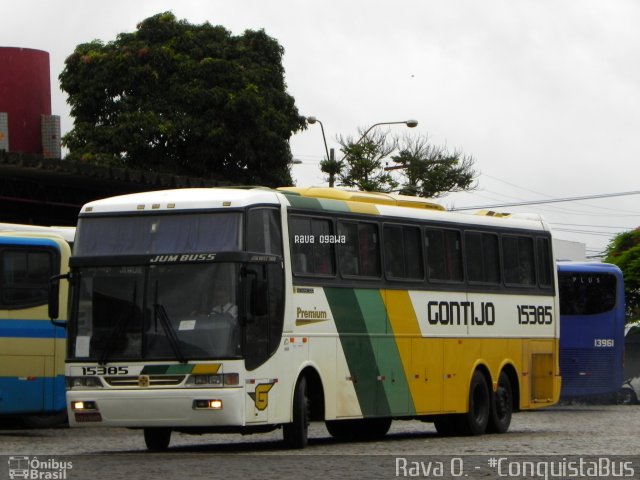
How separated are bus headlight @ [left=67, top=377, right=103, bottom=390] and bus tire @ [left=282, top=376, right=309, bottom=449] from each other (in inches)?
91.0

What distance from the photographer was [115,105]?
52312 millimetres

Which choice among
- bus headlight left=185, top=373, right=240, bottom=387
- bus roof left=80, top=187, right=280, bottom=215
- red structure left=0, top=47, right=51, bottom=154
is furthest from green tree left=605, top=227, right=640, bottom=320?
bus headlight left=185, top=373, right=240, bottom=387

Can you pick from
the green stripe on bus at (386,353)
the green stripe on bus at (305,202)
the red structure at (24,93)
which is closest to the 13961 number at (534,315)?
the green stripe on bus at (386,353)

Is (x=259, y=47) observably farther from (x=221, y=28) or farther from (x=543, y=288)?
(x=543, y=288)

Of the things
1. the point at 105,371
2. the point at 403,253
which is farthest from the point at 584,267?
the point at 105,371

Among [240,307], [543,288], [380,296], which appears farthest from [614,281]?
[240,307]

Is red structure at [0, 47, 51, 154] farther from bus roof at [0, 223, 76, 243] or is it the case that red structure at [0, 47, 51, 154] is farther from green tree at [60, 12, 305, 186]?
bus roof at [0, 223, 76, 243]

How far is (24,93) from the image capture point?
45750 millimetres

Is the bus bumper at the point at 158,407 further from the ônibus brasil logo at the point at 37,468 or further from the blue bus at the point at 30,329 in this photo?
the blue bus at the point at 30,329

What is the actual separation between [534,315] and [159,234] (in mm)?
8819

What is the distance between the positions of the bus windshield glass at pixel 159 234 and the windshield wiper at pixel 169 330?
2.32 ft

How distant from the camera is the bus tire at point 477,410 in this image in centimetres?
2297

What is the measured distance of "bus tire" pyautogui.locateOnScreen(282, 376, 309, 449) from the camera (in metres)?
18.4

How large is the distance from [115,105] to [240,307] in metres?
35.8
